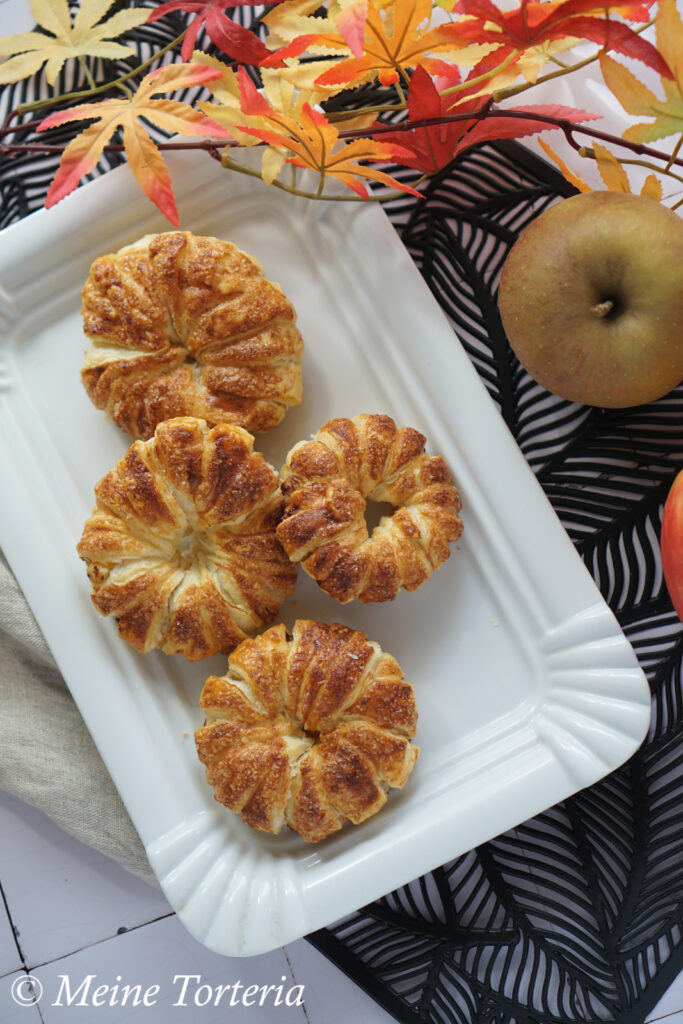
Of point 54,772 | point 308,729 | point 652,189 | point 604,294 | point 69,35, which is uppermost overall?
point 69,35

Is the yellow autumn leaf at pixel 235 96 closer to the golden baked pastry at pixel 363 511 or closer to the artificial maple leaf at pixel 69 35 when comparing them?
the artificial maple leaf at pixel 69 35

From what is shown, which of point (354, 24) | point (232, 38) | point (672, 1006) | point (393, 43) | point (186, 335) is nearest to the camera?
point (354, 24)

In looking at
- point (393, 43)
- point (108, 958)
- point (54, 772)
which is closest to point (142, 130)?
point (393, 43)

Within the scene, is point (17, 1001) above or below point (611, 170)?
below

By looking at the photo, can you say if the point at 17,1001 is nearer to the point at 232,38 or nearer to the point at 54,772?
the point at 54,772

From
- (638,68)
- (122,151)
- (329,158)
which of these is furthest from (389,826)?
(638,68)

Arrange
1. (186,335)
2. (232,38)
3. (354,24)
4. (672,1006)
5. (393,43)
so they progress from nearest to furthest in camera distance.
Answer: (354,24) → (393,43) → (232,38) → (186,335) → (672,1006)
